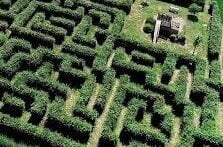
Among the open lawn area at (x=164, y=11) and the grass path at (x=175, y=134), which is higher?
the open lawn area at (x=164, y=11)

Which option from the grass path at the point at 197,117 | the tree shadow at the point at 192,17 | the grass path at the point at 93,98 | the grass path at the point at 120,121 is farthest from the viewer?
the tree shadow at the point at 192,17

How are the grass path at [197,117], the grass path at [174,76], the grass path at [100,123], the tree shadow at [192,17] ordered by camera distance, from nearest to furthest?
the grass path at [100,123] < the grass path at [197,117] < the grass path at [174,76] < the tree shadow at [192,17]

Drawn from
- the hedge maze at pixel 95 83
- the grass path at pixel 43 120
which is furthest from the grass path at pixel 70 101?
the grass path at pixel 43 120

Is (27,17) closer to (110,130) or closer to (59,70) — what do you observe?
(59,70)

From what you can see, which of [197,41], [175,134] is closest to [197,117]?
[175,134]

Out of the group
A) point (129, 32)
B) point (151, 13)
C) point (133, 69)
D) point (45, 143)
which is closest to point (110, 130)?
point (45, 143)

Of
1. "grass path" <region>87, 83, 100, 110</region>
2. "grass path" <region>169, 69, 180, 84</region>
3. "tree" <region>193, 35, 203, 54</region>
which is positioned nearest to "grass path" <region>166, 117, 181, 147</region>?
"grass path" <region>169, 69, 180, 84</region>

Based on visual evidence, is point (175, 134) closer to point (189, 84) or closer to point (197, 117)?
point (197, 117)

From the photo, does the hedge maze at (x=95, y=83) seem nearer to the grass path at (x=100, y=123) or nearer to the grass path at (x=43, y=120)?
the grass path at (x=43, y=120)
